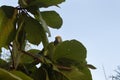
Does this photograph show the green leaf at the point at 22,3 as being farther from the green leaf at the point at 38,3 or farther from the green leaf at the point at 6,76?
the green leaf at the point at 6,76

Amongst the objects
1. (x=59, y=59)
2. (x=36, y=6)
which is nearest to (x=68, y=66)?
(x=59, y=59)

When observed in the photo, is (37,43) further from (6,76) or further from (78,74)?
(6,76)

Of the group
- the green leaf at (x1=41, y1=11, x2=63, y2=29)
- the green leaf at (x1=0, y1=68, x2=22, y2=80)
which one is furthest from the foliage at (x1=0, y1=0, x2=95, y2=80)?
the green leaf at (x1=0, y1=68, x2=22, y2=80)

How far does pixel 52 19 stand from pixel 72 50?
81 mm

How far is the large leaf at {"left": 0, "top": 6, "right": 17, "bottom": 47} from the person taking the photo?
674 mm

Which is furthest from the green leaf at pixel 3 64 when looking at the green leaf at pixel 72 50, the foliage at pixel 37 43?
the green leaf at pixel 72 50

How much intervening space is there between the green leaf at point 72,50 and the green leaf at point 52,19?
0.05 m

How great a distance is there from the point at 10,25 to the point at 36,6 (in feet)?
0.20

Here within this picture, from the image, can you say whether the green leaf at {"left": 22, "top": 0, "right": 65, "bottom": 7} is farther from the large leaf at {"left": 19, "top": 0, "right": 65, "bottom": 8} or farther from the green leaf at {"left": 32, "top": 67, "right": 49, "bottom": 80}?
the green leaf at {"left": 32, "top": 67, "right": 49, "bottom": 80}

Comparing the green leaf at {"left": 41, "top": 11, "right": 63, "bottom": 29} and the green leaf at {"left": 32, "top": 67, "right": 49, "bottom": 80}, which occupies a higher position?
the green leaf at {"left": 41, "top": 11, "right": 63, "bottom": 29}

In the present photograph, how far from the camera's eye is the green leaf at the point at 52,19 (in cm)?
76

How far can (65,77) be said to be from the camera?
672mm

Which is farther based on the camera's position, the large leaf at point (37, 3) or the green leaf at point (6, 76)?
the large leaf at point (37, 3)

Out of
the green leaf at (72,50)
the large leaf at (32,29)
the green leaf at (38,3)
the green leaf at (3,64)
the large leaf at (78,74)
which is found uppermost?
the green leaf at (38,3)
